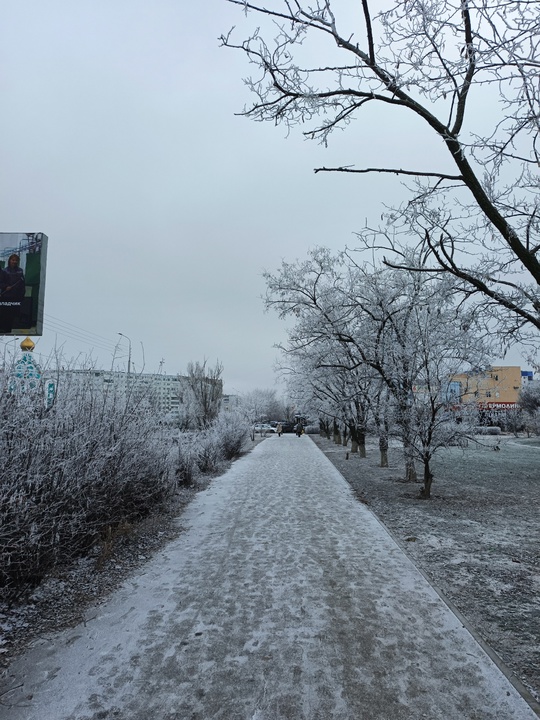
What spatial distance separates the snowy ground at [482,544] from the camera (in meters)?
3.99

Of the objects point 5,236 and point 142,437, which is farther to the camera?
point 5,236

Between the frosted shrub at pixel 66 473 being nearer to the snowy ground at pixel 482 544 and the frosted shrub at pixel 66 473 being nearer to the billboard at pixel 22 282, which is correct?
the snowy ground at pixel 482 544

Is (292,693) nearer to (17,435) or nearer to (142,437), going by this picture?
(17,435)

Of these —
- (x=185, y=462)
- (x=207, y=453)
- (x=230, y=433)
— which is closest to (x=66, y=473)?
(x=185, y=462)

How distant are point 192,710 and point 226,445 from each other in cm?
1783

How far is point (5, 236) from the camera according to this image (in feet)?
45.7

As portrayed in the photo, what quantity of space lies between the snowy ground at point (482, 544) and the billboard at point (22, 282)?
10.3m

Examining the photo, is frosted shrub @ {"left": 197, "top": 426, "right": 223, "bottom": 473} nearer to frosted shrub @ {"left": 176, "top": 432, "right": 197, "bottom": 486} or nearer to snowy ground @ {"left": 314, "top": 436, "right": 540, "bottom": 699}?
frosted shrub @ {"left": 176, "top": 432, "right": 197, "bottom": 486}

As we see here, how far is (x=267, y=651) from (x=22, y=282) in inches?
520

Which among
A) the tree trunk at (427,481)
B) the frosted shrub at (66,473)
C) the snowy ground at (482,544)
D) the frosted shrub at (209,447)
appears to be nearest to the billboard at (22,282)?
the frosted shrub at (209,447)

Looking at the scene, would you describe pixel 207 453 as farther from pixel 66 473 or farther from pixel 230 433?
pixel 66 473

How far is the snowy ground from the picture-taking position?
3.99 metres

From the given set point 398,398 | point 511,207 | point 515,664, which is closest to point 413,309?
point 398,398

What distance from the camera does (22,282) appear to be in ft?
45.3
